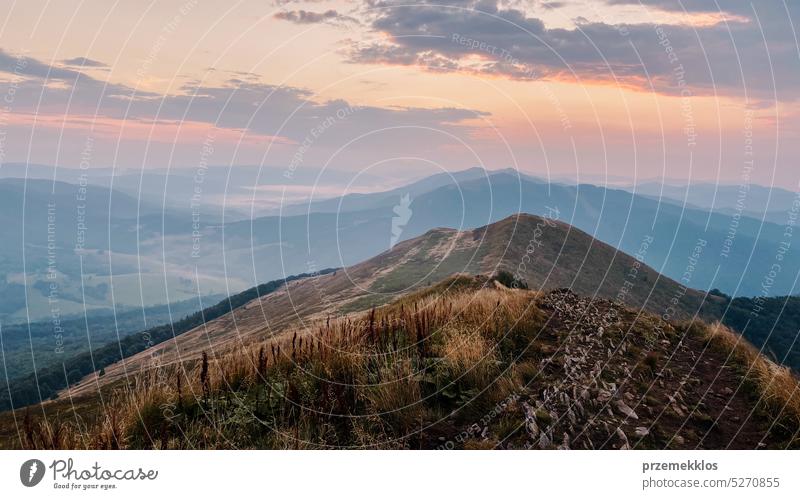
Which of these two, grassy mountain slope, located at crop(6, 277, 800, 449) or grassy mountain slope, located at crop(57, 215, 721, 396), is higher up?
grassy mountain slope, located at crop(6, 277, 800, 449)

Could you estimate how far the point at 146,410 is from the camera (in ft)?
32.2

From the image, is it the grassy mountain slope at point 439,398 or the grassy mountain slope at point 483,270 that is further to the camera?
the grassy mountain slope at point 483,270

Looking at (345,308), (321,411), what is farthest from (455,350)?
(345,308)
